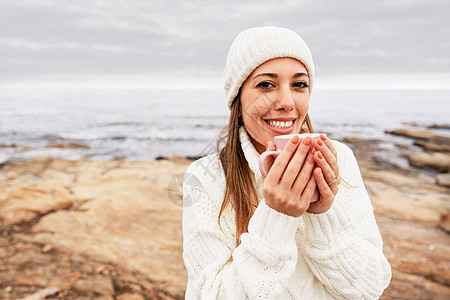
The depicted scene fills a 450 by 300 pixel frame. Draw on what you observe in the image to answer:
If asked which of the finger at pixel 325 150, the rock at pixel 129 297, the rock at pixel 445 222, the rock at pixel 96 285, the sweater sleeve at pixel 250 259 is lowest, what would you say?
the rock at pixel 445 222

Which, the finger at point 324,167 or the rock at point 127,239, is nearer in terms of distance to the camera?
the finger at point 324,167

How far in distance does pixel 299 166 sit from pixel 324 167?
12 cm

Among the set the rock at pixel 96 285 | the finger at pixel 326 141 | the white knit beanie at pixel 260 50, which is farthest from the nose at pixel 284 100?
the rock at pixel 96 285

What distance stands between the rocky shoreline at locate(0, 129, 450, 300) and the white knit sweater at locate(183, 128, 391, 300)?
2625 mm

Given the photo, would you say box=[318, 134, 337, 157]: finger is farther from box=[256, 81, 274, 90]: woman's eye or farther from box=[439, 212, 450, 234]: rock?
box=[439, 212, 450, 234]: rock

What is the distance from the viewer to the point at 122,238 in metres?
5.57

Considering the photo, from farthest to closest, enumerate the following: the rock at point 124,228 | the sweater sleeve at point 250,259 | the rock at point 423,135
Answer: the rock at point 423,135
the rock at point 124,228
the sweater sleeve at point 250,259

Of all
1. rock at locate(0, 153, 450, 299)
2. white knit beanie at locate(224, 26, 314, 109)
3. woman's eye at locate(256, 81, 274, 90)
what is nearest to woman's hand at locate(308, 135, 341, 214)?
woman's eye at locate(256, 81, 274, 90)

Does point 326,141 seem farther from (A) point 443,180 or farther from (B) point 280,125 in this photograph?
(A) point 443,180

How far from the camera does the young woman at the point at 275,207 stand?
1.40 m

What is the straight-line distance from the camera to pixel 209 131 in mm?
27047

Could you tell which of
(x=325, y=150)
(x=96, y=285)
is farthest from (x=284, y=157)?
(x=96, y=285)

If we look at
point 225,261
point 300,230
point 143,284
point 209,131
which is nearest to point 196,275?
point 225,261

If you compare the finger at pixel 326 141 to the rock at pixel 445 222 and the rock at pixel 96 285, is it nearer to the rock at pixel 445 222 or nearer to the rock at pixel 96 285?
the rock at pixel 96 285
